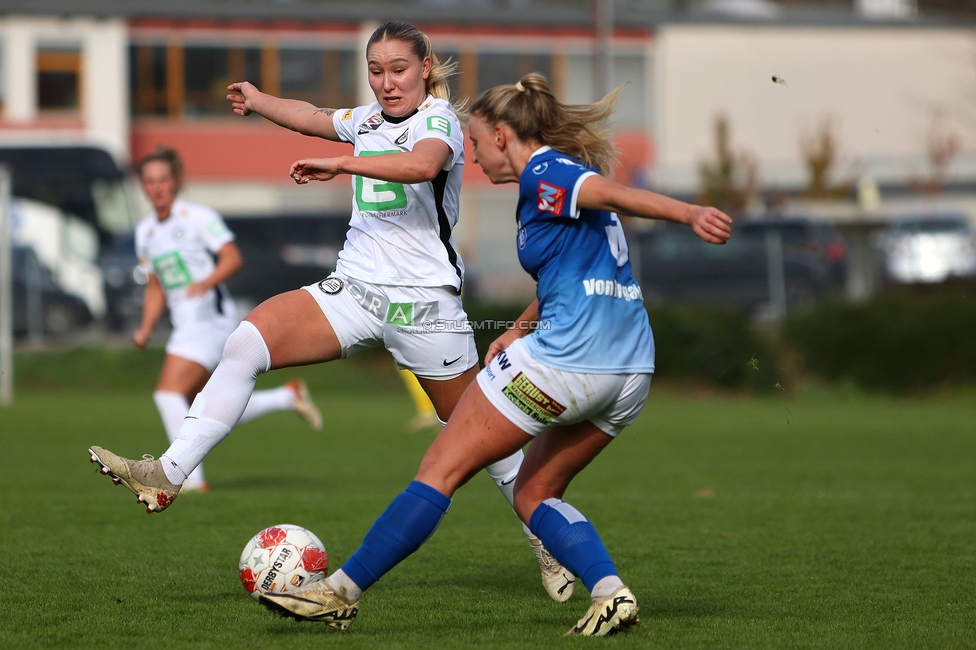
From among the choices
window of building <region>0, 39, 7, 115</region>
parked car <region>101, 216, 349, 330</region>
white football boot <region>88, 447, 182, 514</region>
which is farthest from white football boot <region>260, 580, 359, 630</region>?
window of building <region>0, 39, 7, 115</region>

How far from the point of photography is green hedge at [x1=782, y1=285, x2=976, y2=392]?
61.0ft

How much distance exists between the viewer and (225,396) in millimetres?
5234

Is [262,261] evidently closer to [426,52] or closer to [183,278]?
[183,278]

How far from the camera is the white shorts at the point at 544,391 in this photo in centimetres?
442

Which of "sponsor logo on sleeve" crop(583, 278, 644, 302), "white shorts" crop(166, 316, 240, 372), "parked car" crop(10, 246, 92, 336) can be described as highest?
"sponsor logo on sleeve" crop(583, 278, 644, 302)

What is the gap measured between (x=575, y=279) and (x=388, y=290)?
109 centimetres

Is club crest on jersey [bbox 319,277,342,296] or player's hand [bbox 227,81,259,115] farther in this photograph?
player's hand [bbox 227,81,259,115]

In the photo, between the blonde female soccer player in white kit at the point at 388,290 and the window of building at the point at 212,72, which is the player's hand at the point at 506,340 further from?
the window of building at the point at 212,72

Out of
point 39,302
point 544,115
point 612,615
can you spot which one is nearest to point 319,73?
point 39,302

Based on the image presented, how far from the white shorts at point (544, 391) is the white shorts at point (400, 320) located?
80cm

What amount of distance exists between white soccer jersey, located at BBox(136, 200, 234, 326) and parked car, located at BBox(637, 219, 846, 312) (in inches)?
582

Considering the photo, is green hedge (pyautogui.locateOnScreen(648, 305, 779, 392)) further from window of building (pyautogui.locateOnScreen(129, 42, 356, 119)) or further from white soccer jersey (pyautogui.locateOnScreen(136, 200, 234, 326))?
window of building (pyautogui.locateOnScreen(129, 42, 356, 119))

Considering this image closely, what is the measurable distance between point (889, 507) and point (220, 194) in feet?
105

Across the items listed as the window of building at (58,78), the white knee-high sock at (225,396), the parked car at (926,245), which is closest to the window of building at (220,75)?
the window of building at (58,78)
